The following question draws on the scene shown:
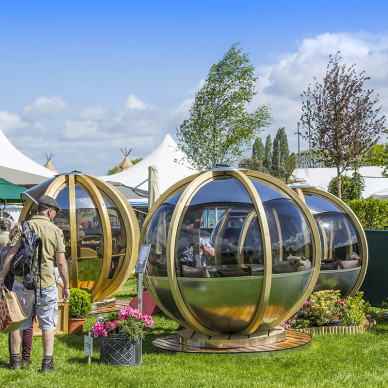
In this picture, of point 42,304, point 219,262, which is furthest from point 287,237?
point 42,304

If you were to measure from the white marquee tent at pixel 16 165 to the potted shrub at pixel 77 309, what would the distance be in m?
12.5

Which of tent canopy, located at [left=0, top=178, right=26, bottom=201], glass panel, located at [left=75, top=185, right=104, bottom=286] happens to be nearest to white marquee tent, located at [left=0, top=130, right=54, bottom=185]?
tent canopy, located at [left=0, top=178, right=26, bottom=201]

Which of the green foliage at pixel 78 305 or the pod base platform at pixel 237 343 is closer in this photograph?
the pod base platform at pixel 237 343

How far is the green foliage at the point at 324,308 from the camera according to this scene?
959cm

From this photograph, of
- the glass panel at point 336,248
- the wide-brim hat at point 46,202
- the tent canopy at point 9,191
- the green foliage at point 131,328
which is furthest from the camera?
the tent canopy at point 9,191

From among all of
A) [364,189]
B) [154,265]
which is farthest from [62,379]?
[364,189]

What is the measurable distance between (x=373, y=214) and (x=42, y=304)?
11187 millimetres

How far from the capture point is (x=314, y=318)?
31.8 ft

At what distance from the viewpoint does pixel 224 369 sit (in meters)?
7.27

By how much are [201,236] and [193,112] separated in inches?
636

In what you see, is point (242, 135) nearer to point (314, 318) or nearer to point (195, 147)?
point (195, 147)

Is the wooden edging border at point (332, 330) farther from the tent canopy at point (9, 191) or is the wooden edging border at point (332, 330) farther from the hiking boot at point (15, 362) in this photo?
the tent canopy at point (9, 191)

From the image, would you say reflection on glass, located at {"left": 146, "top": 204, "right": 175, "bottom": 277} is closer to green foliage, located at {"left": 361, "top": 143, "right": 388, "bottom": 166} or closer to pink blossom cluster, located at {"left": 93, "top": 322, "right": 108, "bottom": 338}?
pink blossom cluster, located at {"left": 93, "top": 322, "right": 108, "bottom": 338}

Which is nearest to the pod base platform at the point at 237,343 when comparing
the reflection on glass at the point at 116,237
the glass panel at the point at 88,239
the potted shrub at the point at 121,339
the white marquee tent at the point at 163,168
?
the potted shrub at the point at 121,339
